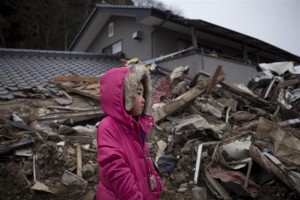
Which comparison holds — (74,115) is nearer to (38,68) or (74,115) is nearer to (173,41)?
(38,68)

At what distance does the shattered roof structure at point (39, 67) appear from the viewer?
9.04 meters

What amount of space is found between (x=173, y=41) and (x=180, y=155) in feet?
30.2

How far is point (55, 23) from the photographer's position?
23.2 meters

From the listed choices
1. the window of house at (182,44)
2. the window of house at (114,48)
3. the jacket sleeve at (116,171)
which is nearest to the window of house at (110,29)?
the window of house at (114,48)

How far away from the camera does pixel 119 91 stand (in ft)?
6.99

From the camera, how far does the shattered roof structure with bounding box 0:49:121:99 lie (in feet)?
29.7

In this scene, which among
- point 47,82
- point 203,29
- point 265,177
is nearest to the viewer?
point 265,177

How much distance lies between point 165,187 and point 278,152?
1770 mm

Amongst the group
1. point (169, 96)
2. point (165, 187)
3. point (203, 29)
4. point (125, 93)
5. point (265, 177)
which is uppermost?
point (203, 29)

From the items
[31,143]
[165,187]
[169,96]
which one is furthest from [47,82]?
[165,187]

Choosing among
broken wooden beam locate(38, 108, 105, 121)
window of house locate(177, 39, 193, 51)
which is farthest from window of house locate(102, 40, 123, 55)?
broken wooden beam locate(38, 108, 105, 121)

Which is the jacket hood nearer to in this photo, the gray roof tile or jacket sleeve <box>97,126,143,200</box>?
jacket sleeve <box>97,126,143,200</box>

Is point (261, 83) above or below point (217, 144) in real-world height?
above

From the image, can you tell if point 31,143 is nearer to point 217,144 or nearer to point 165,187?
point 165,187
